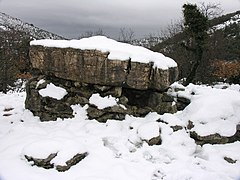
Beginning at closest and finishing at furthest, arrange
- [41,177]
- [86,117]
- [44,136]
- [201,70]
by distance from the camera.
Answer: [41,177] → [44,136] → [86,117] → [201,70]

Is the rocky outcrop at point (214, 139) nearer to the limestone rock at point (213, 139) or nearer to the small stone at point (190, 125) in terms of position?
the limestone rock at point (213, 139)

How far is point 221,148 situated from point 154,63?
2469mm

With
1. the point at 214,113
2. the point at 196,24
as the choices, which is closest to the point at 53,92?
the point at 214,113

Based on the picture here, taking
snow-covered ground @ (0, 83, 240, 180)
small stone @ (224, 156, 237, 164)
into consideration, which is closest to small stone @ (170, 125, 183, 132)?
snow-covered ground @ (0, 83, 240, 180)

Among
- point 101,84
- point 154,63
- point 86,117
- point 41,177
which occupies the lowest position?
point 41,177

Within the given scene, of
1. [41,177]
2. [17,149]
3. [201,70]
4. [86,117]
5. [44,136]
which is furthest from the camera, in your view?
[201,70]

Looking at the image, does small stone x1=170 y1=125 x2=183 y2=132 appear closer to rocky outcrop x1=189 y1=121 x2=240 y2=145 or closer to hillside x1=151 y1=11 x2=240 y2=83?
rocky outcrop x1=189 y1=121 x2=240 y2=145

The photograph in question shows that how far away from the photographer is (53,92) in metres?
8.21

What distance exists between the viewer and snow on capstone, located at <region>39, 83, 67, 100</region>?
26.8 ft

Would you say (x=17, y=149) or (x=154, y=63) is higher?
(x=154, y=63)

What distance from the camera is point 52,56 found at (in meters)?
8.23

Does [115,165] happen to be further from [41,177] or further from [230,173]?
[230,173]

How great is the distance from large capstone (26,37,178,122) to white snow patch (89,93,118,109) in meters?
0.06

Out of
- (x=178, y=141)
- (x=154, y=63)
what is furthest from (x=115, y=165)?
(x=154, y=63)
